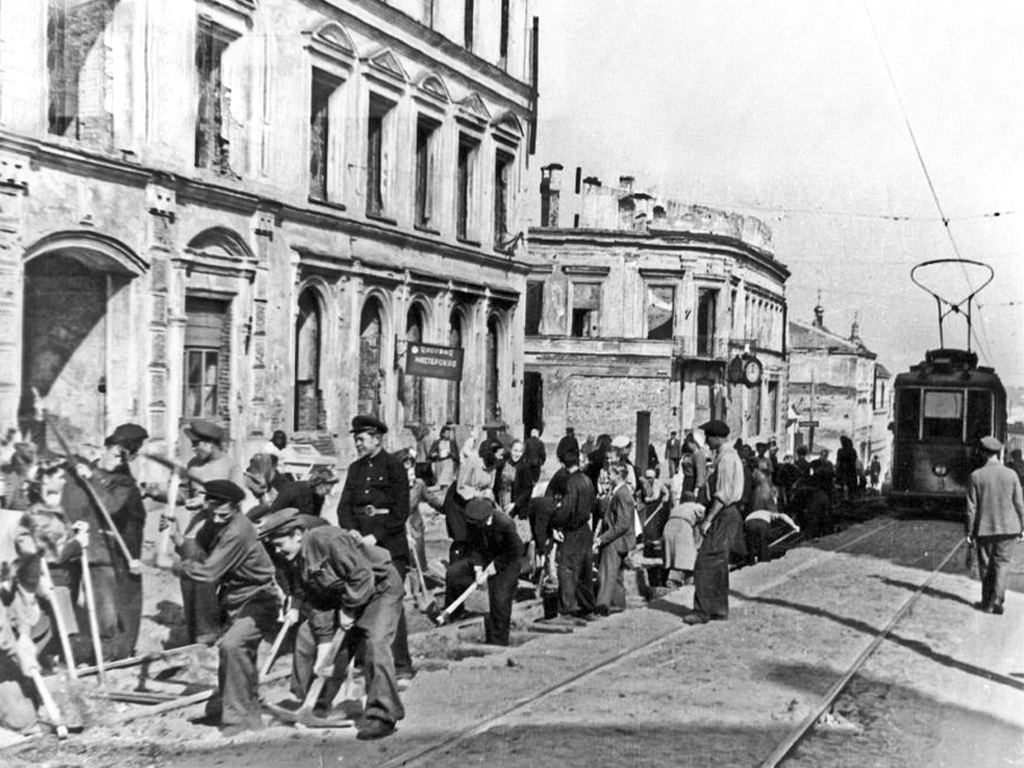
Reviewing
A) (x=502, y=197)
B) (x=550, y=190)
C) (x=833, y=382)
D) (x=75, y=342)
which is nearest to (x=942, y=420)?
(x=502, y=197)

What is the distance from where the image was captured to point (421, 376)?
21.3 metres

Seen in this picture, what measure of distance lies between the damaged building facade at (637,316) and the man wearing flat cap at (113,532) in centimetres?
2750

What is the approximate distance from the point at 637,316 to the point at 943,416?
18.0 metres

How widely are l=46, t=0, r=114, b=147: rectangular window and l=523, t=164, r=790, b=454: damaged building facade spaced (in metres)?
23.8

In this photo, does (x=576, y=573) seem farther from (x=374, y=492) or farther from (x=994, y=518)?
(x=994, y=518)

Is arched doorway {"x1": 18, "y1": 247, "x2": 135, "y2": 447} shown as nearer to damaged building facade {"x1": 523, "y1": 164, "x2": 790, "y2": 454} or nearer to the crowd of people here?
the crowd of people

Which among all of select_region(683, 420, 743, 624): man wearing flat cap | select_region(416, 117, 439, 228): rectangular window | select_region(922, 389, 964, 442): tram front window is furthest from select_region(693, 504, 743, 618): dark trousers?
select_region(922, 389, 964, 442): tram front window

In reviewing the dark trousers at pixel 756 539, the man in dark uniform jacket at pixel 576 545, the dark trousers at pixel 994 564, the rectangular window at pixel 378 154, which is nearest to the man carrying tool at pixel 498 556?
the man in dark uniform jacket at pixel 576 545

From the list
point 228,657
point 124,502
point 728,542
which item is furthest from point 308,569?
point 728,542

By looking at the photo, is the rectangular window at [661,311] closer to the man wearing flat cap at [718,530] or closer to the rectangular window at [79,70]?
the rectangular window at [79,70]

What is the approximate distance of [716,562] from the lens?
11523mm

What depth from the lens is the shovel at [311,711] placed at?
736 centimetres

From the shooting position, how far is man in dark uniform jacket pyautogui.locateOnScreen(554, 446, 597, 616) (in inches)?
448

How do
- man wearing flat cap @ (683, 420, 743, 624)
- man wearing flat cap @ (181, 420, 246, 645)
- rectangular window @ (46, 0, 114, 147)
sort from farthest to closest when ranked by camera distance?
rectangular window @ (46, 0, 114, 147)
man wearing flat cap @ (683, 420, 743, 624)
man wearing flat cap @ (181, 420, 246, 645)
